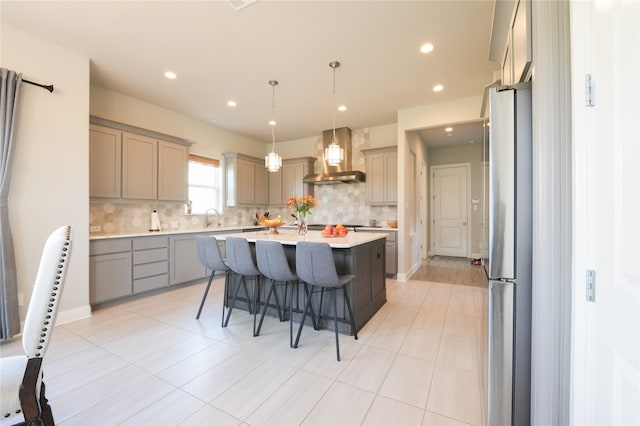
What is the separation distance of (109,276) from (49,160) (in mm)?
1507

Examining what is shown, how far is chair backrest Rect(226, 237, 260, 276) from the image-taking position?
2613 millimetres

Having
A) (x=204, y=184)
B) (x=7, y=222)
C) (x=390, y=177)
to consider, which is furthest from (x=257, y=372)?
(x=204, y=184)

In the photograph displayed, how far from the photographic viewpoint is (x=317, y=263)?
221 centimetres

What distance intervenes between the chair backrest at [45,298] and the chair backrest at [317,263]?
58.7 inches

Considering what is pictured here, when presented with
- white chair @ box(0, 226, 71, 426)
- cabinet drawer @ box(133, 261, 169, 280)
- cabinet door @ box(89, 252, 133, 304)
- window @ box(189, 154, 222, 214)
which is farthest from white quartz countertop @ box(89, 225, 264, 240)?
white chair @ box(0, 226, 71, 426)

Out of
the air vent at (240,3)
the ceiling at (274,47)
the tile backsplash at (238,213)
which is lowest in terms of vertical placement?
the tile backsplash at (238,213)

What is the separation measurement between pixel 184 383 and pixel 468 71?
14.6 feet

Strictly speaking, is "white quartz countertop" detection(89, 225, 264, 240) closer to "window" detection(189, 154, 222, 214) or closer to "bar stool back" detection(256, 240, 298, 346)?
"window" detection(189, 154, 222, 214)

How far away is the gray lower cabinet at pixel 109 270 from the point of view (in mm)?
3178

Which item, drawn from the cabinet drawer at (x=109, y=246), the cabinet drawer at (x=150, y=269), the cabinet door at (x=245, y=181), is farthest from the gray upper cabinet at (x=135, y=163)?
the cabinet door at (x=245, y=181)

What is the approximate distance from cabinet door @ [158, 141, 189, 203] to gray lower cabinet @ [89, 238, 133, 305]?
3.49ft

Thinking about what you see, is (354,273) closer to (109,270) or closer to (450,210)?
(109,270)

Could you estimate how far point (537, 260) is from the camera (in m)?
0.99
